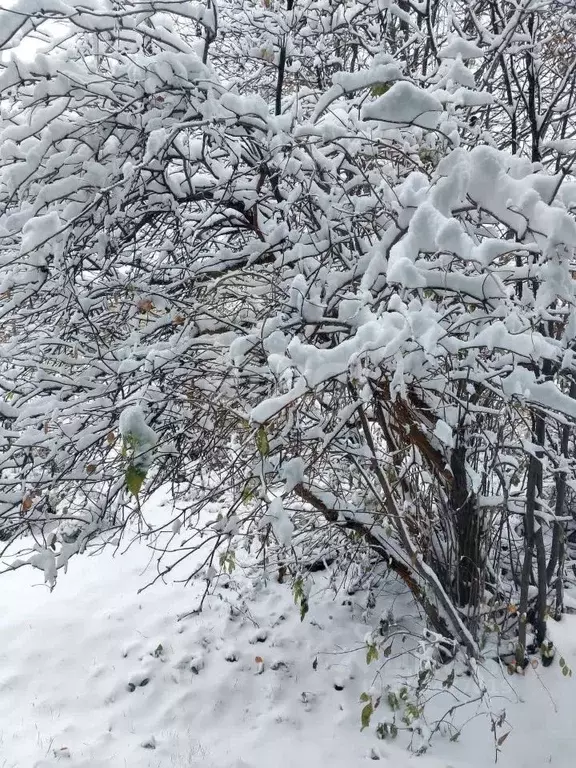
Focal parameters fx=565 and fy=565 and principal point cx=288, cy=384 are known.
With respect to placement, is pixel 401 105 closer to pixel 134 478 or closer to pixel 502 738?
pixel 134 478

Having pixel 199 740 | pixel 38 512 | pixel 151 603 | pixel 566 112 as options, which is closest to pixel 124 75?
pixel 38 512

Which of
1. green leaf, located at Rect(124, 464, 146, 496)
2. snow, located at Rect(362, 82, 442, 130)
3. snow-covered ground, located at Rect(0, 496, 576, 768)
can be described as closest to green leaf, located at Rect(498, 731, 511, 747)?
snow-covered ground, located at Rect(0, 496, 576, 768)

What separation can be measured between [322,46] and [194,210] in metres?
1.51

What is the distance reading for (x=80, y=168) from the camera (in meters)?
2.24

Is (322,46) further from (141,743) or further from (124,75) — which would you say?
(141,743)

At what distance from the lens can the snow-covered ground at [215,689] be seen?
10.6 ft

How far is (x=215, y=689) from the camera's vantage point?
13.9 ft

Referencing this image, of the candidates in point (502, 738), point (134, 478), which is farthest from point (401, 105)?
point (502, 738)

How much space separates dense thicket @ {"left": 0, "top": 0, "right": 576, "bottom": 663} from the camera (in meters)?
1.55

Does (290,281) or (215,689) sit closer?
(290,281)

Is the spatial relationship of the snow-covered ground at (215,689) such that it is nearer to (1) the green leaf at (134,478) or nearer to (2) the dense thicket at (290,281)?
(2) the dense thicket at (290,281)

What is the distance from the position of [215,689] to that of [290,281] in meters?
3.33

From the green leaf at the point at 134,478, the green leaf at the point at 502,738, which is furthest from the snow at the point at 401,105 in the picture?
the green leaf at the point at 502,738

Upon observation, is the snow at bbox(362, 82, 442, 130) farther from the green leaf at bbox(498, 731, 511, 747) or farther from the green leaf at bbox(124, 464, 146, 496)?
the green leaf at bbox(498, 731, 511, 747)
